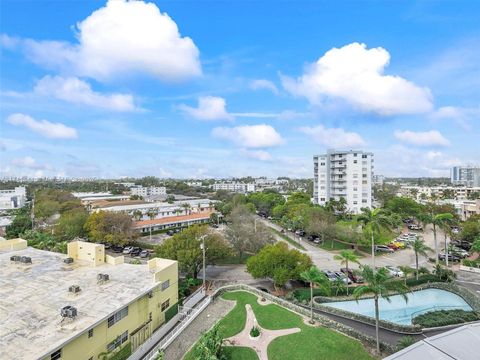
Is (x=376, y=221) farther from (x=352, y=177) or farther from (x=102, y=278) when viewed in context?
(x=352, y=177)

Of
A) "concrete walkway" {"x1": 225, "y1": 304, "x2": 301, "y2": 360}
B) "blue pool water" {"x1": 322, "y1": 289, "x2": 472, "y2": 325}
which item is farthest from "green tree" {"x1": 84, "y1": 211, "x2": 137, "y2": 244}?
"blue pool water" {"x1": 322, "y1": 289, "x2": 472, "y2": 325}

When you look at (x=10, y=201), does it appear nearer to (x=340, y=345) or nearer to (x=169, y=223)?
(x=169, y=223)

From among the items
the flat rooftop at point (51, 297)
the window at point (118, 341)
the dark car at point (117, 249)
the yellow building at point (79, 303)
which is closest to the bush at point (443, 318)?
the yellow building at point (79, 303)

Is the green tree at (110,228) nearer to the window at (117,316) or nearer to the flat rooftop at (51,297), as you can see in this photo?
the flat rooftop at (51,297)

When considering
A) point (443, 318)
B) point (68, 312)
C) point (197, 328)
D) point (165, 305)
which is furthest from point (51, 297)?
point (443, 318)

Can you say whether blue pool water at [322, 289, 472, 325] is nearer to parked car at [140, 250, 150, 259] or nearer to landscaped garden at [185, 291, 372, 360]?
landscaped garden at [185, 291, 372, 360]

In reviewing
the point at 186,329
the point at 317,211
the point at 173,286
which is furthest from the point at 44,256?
the point at 317,211
